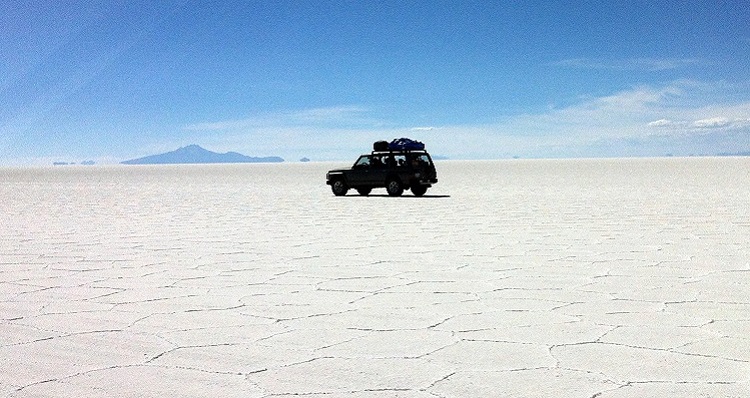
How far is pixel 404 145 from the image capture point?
81.1 ft

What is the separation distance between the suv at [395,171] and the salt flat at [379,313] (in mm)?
11005

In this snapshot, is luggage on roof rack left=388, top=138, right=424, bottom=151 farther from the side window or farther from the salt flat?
the salt flat

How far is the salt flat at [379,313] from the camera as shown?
4.48m

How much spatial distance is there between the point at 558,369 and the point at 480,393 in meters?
0.66

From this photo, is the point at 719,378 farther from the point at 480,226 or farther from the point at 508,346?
the point at 480,226

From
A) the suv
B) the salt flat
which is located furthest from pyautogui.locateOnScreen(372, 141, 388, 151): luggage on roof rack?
the salt flat

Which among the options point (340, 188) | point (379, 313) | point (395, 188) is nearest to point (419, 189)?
point (395, 188)

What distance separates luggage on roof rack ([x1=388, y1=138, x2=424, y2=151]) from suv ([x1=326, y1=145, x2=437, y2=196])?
0.07 metres

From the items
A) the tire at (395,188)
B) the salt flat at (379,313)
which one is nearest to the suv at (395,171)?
the tire at (395,188)

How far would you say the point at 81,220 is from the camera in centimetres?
1664

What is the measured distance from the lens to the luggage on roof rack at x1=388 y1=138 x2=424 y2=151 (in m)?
24.7

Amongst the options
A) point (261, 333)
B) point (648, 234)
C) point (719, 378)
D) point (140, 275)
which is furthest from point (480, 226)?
point (719, 378)

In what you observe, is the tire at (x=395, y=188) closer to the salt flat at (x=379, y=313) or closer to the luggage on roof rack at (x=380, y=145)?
the luggage on roof rack at (x=380, y=145)

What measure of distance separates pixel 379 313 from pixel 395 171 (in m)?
18.4
